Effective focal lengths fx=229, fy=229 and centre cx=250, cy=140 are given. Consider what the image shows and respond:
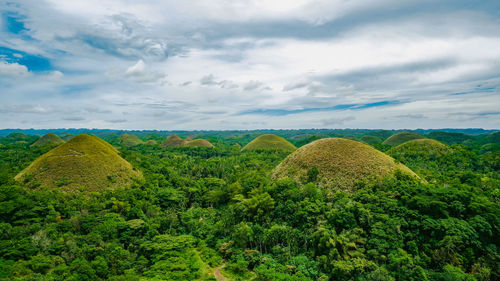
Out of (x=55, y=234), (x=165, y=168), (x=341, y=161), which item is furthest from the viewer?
(x=165, y=168)

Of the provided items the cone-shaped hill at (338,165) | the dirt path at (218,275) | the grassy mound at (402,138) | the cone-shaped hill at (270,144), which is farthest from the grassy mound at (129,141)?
the grassy mound at (402,138)

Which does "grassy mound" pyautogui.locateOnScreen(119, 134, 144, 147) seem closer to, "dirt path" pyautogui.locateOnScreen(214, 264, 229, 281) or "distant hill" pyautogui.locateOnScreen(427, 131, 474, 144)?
"dirt path" pyautogui.locateOnScreen(214, 264, 229, 281)

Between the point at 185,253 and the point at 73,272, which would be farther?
the point at 185,253

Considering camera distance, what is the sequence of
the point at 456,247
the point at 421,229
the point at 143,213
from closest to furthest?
the point at 456,247 → the point at 421,229 → the point at 143,213

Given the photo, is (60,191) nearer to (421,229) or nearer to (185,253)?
(185,253)

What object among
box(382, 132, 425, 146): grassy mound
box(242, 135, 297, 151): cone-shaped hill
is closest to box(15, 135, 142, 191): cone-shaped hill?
box(242, 135, 297, 151): cone-shaped hill

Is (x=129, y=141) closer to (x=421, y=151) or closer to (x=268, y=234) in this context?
(x=268, y=234)

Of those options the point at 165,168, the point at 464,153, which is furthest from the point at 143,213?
the point at 464,153

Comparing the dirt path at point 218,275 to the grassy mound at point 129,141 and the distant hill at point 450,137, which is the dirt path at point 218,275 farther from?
the distant hill at point 450,137
